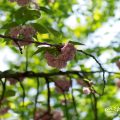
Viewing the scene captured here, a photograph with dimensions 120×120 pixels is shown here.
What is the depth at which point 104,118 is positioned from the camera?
5066 mm

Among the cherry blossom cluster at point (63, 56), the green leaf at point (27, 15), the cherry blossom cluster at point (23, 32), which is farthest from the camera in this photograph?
the green leaf at point (27, 15)

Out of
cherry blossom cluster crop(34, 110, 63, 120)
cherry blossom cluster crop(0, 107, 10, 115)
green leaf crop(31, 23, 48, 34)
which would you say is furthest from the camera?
cherry blossom cluster crop(0, 107, 10, 115)

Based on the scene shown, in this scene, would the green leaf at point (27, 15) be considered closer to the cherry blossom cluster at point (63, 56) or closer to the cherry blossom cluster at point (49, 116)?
the cherry blossom cluster at point (63, 56)

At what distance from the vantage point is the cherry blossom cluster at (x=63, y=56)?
2307 mm

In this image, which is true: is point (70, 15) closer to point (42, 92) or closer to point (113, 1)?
point (113, 1)

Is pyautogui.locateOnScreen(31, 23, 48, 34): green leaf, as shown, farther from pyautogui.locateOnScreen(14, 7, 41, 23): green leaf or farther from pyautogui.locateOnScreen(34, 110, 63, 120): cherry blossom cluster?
pyautogui.locateOnScreen(34, 110, 63, 120): cherry blossom cluster

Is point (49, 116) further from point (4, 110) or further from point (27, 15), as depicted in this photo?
point (27, 15)

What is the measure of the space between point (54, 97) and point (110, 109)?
136 inches

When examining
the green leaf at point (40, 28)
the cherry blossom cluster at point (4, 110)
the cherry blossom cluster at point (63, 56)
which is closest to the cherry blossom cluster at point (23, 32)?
the green leaf at point (40, 28)

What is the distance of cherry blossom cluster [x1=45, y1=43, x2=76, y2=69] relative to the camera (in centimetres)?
231

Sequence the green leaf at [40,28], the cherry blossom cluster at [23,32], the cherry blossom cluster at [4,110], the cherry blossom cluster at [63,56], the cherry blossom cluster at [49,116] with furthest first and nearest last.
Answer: the cherry blossom cluster at [4,110] → the cherry blossom cluster at [49,116] → the green leaf at [40,28] → the cherry blossom cluster at [23,32] → the cherry blossom cluster at [63,56]

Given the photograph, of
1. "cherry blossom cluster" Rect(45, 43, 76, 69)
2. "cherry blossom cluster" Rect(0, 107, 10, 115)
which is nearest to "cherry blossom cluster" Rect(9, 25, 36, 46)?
"cherry blossom cluster" Rect(45, 43, 76, 69)

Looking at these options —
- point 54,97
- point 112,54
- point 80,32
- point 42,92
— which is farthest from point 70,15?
point 80,32

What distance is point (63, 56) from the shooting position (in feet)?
7.77
